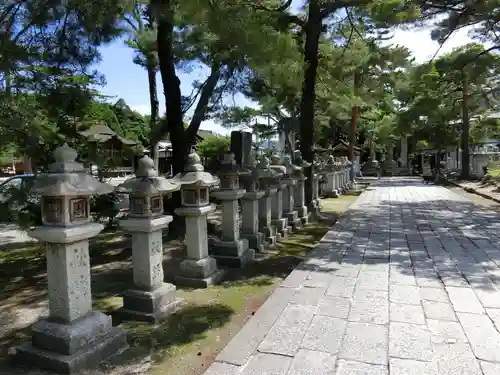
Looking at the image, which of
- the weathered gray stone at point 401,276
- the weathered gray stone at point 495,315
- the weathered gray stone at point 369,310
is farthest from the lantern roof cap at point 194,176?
the weathered gray stone at point 495,315

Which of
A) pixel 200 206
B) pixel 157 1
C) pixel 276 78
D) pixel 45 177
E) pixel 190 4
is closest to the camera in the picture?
pixel 45 177

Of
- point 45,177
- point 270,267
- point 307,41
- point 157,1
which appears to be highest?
point 307,41

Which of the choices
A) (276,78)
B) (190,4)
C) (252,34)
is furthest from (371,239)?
(190,4)

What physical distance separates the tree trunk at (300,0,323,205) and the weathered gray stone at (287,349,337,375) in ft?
25.6

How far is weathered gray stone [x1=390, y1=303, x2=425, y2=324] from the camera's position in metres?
3.75

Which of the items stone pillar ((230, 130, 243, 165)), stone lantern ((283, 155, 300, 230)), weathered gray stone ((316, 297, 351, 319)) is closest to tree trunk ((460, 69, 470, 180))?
stone lantern ((283, 155, 300, 230))

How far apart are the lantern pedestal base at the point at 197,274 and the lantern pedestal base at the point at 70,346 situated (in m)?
1.72

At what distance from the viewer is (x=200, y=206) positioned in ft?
16.6

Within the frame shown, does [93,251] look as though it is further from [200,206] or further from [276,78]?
[276,78]

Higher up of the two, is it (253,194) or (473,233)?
(253,194)

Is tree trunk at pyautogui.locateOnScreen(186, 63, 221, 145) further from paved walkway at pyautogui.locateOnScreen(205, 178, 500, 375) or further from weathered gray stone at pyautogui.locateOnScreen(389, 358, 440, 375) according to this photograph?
weathered gray stone at pyautogui.locateOnScreen(389, 358, 440, 375)

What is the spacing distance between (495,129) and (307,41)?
19800 millimetres

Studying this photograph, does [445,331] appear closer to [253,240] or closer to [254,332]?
[254,332]

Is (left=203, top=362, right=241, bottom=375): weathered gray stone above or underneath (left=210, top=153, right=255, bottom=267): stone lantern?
underneath
